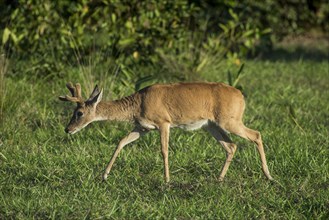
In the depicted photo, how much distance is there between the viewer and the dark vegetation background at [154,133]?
5215 mm

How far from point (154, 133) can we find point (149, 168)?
112 cm

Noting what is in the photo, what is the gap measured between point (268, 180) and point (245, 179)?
18 cm

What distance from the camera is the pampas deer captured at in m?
5.88

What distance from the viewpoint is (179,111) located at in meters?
5.95

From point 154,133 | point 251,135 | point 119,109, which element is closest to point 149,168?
point 119,109

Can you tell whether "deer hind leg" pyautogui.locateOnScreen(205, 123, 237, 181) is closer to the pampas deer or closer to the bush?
the pampas deer

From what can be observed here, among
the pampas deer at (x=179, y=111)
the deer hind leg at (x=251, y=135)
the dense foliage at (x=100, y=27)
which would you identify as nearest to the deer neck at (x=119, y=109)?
the pampas deer at (x=179, y=111)

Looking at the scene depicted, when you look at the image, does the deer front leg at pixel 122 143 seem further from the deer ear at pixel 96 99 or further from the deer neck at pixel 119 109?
the deer ear at pixel 96 99

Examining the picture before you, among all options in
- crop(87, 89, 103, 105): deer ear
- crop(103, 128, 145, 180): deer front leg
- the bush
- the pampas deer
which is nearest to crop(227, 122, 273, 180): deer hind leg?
the pampas deer

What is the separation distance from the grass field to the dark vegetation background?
0.05 feet

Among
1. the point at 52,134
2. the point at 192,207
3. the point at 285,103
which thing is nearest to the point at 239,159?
the point at 192,207

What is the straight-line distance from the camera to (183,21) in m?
10.4

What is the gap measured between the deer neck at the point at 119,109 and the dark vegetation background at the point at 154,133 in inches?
16.0

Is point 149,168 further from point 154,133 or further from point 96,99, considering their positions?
point 154,133
